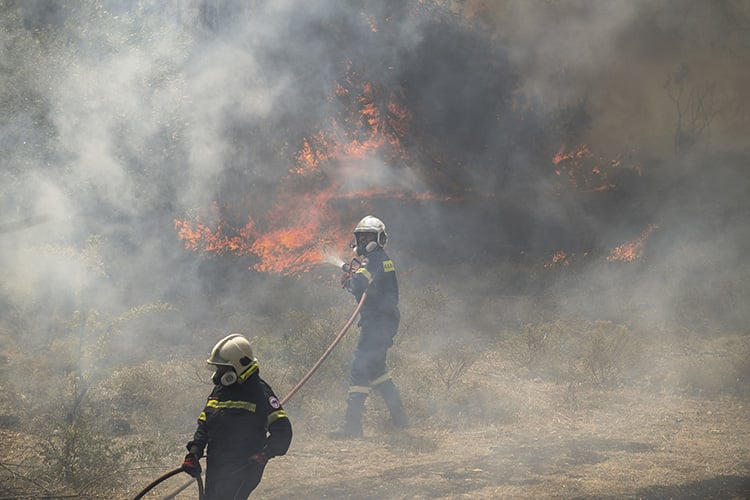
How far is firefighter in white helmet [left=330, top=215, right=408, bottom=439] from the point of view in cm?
662

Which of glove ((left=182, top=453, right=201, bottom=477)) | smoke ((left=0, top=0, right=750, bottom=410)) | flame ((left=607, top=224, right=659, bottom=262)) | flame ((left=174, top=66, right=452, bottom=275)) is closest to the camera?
glove ((left=182, top=453, right=201, bottom=477))

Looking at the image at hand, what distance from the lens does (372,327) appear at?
22.5 ft

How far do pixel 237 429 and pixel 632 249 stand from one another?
32.7 ft

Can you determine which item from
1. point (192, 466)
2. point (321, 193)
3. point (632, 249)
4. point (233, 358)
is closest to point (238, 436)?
point (192, 466)

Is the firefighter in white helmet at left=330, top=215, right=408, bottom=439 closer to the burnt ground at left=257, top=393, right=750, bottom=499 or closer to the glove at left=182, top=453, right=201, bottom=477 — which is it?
the burnt ground at left=257, top=393, right=750, bottom=499

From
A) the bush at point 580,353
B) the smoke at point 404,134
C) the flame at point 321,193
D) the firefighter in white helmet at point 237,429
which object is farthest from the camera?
the flame at point 321,193

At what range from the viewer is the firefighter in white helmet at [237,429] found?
362cm

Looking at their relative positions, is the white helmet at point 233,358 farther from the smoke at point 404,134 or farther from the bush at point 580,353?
the smoke at point 404,134

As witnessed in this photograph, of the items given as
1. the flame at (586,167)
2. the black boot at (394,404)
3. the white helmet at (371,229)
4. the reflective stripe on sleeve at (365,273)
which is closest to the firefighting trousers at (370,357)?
the black boot at (394,404)

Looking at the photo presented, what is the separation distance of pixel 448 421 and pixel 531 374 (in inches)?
79.0

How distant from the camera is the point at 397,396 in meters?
6.79

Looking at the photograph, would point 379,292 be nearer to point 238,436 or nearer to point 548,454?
point 548,454

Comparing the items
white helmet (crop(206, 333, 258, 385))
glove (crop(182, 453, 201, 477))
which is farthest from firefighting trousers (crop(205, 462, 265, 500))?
white helmet (crop(206, 333, 258, 385))

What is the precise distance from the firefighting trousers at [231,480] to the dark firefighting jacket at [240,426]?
1.4 inches
